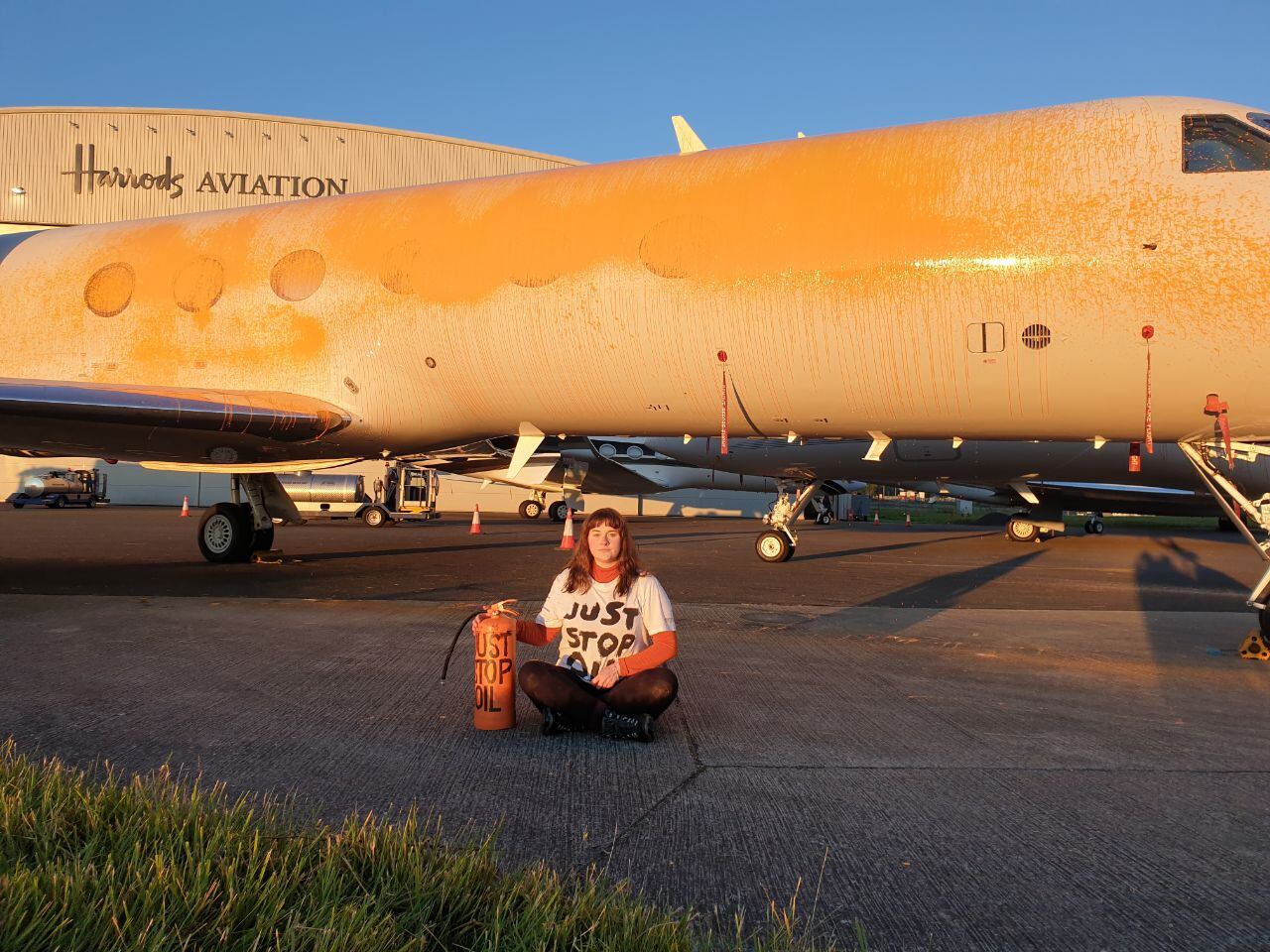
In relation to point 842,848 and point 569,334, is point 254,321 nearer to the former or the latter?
point 569,334

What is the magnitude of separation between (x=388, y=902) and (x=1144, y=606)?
10.5 metres

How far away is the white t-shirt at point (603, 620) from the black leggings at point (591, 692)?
0.41 feet

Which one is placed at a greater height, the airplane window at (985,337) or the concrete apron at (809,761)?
the airplane window at (985,337)

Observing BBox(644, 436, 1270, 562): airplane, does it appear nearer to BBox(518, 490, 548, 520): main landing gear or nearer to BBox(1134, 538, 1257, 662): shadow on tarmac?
BBox(1134, 538, 1257, 662): shadow on tarmac

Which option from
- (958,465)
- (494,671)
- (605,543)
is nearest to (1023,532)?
(958,465)

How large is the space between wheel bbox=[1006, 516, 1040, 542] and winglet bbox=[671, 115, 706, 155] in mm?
17723

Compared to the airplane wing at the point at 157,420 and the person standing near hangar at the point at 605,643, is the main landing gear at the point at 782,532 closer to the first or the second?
the airplane wing at the point at 157,420

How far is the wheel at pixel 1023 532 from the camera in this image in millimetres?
24672

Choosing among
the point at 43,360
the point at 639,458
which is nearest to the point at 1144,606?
the point at 43,360

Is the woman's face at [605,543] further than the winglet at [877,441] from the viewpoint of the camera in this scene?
No

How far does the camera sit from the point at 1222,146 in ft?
23.7

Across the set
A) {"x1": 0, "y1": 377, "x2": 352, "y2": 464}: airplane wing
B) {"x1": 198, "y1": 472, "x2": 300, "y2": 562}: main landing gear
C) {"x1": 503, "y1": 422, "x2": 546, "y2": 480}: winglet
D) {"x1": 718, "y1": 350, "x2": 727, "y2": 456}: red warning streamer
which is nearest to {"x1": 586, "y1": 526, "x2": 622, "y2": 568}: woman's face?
{"x1": 718, "y1": 350, "x2": 727, "y2": 456}: red warning streamer

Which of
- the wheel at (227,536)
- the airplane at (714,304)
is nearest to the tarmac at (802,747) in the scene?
the airplane at (714,304)

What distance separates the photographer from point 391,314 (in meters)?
10.3
